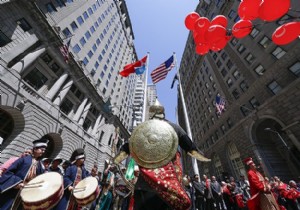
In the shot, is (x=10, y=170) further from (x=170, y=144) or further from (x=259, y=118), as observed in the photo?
(x=259, y=118)

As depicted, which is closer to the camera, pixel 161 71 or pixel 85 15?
pixel 161 71

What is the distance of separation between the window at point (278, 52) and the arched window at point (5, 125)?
30070mm

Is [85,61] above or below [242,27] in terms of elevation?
above

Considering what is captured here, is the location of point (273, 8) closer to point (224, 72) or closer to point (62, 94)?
point (62, 94)

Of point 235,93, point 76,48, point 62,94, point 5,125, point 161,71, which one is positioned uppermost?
point 76,48

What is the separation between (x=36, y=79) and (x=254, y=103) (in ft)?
93.2

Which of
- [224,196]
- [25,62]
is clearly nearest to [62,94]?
[25,62]

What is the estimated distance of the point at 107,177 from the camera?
8.28m

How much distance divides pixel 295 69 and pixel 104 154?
2880 cm

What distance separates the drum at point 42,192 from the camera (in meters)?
3.35

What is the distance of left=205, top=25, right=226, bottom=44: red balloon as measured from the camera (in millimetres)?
7609

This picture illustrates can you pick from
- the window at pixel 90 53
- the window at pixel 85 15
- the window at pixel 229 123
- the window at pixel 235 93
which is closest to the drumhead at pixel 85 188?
the window at pixel 235 93

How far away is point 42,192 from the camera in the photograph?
3.53 meters

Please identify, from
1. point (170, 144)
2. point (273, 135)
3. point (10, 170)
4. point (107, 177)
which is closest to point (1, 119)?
point (107, 177)
